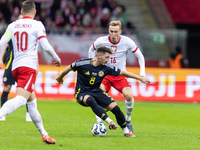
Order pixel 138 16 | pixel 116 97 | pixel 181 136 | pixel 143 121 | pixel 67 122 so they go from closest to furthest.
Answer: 1. pixel 181 136
2. pixel 67 122
3. pixel 143 121
4. pixel 116 97
5. pixel 138 16

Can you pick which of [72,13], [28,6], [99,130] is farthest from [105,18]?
[28,6]

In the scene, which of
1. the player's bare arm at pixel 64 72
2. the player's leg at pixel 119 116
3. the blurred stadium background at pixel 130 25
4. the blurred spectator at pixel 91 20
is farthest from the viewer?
the blurred spectator at pixel 91 20

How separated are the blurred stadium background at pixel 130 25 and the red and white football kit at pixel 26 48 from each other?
34.5ft

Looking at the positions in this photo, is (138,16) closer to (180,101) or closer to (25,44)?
(180,101)

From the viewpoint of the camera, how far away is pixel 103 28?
853 inches

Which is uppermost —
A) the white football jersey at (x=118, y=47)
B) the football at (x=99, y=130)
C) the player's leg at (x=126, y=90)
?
the white football jersey at (x=118, y=47)

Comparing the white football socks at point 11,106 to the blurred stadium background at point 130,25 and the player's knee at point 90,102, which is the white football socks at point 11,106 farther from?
the blurred stadium background at point 130,25

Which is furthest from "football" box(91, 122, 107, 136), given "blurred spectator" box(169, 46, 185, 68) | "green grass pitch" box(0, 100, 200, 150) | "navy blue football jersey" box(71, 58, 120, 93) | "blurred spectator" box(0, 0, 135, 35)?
"blurred spectator" box(169, 46, 185, 68)

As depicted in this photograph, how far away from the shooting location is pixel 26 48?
23.8 feet

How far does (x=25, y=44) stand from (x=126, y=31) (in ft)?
44.9

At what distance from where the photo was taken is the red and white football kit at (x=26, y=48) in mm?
7199

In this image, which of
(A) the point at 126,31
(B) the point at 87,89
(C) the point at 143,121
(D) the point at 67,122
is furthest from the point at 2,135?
(A) the point at 126,31

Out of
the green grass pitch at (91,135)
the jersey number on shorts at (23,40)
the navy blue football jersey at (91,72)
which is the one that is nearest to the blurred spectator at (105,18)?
the green grass pitch at (91,135)

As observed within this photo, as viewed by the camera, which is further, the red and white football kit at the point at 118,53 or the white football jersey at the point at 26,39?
the red and white football kit at the point at 118,53
